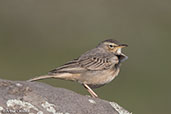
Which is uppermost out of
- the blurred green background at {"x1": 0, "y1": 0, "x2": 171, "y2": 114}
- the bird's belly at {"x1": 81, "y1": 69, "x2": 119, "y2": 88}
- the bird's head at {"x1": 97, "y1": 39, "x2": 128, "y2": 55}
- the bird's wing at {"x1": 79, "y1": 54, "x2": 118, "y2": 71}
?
the bird's head at {"x1": 97, "y1": 39, "x2": 128, "y2": 55}

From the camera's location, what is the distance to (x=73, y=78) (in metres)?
12.7

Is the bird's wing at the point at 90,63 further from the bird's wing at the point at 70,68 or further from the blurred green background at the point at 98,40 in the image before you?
the blurred green background at the point at 98,40

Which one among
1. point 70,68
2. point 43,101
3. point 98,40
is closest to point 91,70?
point 70,68

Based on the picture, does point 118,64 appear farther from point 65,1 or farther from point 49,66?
point 65,1

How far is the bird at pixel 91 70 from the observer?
40.8 ft

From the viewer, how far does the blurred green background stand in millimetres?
25078

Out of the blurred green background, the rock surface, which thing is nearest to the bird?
the rock surface

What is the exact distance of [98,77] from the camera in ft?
42.2

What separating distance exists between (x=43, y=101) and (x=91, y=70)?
362cm

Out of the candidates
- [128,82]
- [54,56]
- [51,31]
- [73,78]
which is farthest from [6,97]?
[51,31]

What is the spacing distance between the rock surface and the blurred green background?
10.8 metres

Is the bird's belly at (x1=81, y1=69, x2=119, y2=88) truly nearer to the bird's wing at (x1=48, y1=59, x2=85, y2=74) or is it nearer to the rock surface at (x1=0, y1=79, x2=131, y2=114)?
the bird's wing at (x1=48, y1=59, x2=85, y2=74)

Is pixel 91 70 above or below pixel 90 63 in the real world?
below

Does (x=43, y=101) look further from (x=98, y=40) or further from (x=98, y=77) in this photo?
(x=98, y=40)
